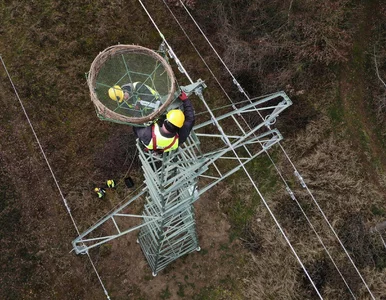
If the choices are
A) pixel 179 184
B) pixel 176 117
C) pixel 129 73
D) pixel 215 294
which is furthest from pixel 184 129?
pixel 215 294

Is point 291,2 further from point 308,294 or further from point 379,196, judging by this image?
point 308,294

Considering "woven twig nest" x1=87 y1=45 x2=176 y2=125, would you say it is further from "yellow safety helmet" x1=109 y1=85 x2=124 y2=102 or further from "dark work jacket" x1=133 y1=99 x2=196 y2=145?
"dark work jacket" x1=133 y1=99 x2=196 y2=145

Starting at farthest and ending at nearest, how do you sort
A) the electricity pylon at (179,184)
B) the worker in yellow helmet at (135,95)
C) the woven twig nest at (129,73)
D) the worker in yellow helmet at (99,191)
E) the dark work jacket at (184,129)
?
the worker in yellow helmet at (99,191)
the electricity pylon at (179,184)
the worker in yellow helmet at (135,95)
the dark work jacket at (184,129)
the woven twig nest at (129,73)

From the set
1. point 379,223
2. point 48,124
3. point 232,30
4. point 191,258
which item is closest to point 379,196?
point 379,223

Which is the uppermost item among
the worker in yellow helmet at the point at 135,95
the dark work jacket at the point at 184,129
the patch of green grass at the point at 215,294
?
the worker in yellow helmet at the point at 135,95

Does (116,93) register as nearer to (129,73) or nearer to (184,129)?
(129,73)

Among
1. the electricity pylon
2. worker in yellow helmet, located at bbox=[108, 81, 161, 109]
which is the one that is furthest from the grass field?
worker in yellow helmet, located at bbox=[108, 81, 161, 109]

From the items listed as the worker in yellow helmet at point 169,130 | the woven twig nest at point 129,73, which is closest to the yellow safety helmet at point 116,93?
the woven twig nest at point 129,73

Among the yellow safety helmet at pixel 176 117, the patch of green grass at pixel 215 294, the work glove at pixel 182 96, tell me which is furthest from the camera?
the patch of green grass at pixel 215 294

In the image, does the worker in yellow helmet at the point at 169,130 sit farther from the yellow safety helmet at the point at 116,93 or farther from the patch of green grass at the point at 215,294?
the patch of green grass at the point at 215,294
